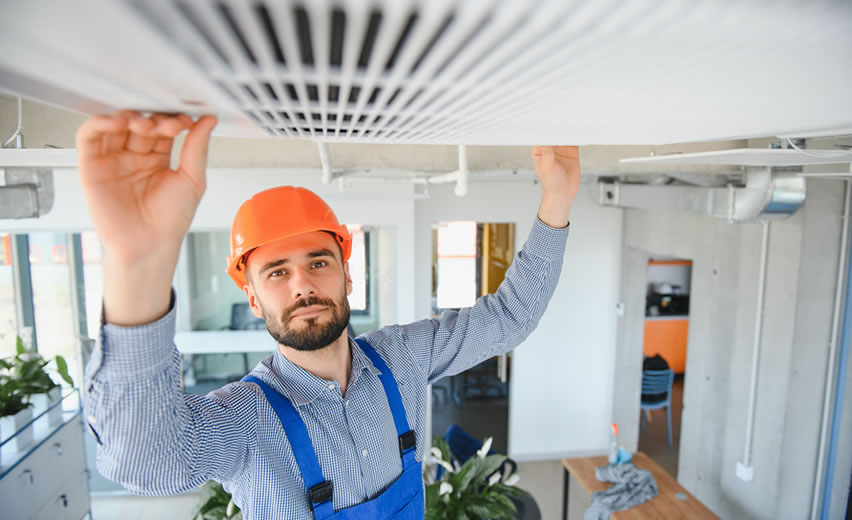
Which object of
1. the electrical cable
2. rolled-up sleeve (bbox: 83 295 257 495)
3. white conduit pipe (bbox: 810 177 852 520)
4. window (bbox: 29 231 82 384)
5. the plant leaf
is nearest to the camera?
rolled-up sleeve (bbox: 83 295 257 495)

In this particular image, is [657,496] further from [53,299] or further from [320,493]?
[53,299]

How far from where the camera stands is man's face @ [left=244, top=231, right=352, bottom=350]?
1.23 metres

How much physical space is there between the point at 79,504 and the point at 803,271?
5.56m

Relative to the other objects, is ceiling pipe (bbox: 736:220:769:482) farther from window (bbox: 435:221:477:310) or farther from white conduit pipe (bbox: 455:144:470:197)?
window (bbox: 435:221:477:310)

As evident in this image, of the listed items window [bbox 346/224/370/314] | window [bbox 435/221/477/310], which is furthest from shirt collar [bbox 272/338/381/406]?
window [bbox 435/221/477/310]

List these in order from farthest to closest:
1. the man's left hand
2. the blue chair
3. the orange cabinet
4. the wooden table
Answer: the orange cabinet
the blue chair
the wooden table
the man's left hand

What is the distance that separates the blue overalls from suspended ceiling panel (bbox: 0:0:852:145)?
2.37ft

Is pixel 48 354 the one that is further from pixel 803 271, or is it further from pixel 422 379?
pixel 803 271

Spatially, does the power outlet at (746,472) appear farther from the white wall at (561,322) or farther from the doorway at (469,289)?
the doorway at (469,289)

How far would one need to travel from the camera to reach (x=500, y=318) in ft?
4.63

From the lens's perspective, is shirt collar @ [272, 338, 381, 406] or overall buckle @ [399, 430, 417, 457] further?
overall buckle @ [399, 430, 417, 457]

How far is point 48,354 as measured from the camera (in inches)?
191

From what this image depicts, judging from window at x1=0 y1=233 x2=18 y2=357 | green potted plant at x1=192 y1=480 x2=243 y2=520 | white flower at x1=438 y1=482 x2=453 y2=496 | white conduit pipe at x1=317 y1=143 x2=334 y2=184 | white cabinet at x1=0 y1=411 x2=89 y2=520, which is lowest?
white cabinet at x1=0 y1=411 x2=89 y2=520

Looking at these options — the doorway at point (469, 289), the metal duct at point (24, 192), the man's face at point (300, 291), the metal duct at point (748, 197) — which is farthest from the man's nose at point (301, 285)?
the doorway at point (469, 289)
